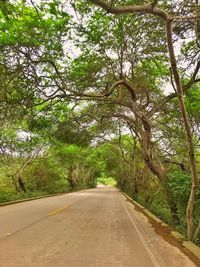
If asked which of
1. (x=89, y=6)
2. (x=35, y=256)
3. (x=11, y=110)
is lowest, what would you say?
(x=35, y=256)

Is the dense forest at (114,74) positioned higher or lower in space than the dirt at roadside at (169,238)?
higher

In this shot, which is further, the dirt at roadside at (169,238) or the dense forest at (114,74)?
the dense forest at (114,74)

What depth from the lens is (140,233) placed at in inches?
535

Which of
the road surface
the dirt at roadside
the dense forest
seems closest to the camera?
the road surface

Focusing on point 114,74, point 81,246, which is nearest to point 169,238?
point 81,246

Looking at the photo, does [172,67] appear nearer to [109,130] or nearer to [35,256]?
[35,256]

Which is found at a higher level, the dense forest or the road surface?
the dense forest

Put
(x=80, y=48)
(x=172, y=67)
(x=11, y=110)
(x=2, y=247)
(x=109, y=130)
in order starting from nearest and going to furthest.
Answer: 1. (x=2, y=247)
2. (x=172, y=67)
3. (x=80, y=48)
4. (x=11, y=110)
5. (x=109, y=130)

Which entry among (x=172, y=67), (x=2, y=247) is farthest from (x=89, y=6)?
(x=2, y=247)

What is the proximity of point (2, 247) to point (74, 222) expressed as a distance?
6412 millimetres

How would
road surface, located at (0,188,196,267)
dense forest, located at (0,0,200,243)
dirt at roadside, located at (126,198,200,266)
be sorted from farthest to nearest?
1. dense forest, located at (0,0,200,243)
2. dirt at roadside, located at (126,198,200,266)
3. road surface, located at (0,188,196,267)

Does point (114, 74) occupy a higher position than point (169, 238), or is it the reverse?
point (114, 74)

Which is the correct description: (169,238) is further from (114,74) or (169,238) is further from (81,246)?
(114,74)

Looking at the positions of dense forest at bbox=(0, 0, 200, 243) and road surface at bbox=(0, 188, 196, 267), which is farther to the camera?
dense forest at bbox=(0, 0, 200, 243)
